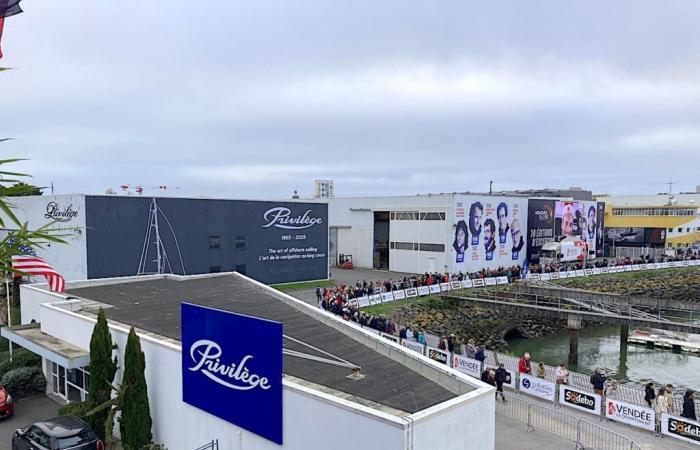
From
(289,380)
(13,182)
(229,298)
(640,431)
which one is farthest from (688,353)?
(13,182)

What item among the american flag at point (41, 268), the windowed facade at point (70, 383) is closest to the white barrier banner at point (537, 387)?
the windowed facade at point (70, 383)

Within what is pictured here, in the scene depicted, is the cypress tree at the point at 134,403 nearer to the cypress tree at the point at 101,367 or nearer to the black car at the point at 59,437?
the black car at the point at 59,437

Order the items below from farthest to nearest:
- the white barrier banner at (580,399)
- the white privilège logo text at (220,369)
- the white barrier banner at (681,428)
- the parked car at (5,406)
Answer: the parked car at (5,406) → the white barrier banner at (580,399) → the white barrier banner at (681,428) → the white privilège logo text at (220,369)

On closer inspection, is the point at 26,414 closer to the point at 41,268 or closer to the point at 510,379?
the point at 41,268

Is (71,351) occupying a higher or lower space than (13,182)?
lower

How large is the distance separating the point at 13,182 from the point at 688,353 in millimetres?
37079

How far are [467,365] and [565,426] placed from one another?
552 cm

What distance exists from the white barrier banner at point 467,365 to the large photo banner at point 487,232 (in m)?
24.9

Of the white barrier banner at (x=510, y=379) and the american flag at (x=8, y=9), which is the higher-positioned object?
the american flag at (x=8, y=9)

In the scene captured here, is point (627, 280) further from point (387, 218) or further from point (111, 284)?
point (111, 284)

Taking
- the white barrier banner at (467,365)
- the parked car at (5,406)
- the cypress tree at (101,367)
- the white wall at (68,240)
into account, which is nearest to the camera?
the cypress tree at (101,367)

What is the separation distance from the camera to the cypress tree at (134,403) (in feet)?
42.4

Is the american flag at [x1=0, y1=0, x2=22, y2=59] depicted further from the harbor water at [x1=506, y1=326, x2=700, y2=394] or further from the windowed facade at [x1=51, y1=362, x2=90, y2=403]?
the harbor water at [x1=506, y1=326, x2=700, y2=394]

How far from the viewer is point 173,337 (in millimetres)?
14211
